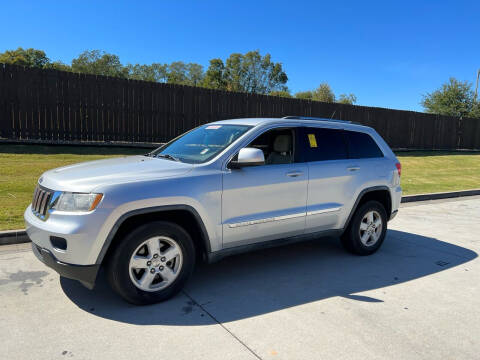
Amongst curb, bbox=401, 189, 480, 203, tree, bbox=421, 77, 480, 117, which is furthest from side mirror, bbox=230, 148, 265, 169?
tree, bbox=421, 77, 480, 117

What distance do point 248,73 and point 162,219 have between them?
83929 mm

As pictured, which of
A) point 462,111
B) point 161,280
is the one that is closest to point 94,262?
point 161,280

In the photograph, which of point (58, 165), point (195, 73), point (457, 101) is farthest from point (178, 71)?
point (58, 165)

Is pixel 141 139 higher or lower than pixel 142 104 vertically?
lower

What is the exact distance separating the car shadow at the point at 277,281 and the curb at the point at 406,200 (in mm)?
1574

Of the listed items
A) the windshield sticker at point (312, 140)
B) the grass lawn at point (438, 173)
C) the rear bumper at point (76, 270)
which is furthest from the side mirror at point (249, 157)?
the grass lawn at point (438, 173)

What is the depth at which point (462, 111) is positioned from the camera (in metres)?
39.8

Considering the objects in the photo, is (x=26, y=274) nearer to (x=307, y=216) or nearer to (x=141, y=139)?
(x=307, y=216)

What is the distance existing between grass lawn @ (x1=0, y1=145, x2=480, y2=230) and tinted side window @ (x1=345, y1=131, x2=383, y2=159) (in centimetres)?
461

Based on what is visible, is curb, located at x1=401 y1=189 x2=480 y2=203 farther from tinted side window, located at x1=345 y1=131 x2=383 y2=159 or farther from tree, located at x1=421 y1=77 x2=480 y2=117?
tree, located at x1=421 y1=77 x2=480 y2=117

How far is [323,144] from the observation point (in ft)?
16.0

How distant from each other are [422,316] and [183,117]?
1232 centimetres

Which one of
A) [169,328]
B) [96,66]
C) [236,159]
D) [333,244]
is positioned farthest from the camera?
[96,66]

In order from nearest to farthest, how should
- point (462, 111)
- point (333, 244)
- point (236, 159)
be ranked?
point (236, 159) → point (333, 244) → point (462, 111)
